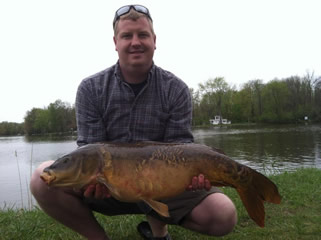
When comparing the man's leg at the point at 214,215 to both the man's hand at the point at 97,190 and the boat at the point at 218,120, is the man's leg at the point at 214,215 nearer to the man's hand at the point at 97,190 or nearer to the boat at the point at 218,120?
the man's hand at the point at 97,190

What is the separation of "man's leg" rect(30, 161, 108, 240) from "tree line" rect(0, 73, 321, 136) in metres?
50.3

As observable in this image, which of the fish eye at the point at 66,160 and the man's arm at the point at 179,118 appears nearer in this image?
the fish eye at the point at 66,160

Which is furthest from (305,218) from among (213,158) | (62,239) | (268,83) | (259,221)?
(268,83)

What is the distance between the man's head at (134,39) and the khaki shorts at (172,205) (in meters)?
1.15

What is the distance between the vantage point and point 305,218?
10.1 ft

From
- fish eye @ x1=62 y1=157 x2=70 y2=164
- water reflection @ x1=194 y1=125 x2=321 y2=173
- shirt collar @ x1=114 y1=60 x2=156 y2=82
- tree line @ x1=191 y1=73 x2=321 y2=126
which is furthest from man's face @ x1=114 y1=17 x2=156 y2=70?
tree line @ x1=191 y1=73 x2=321 y2=126

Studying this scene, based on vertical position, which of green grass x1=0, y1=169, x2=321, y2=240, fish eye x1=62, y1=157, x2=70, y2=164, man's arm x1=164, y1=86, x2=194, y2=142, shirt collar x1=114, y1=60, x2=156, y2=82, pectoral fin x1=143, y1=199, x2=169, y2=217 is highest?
shirt collar x1=114, y1=60, x2=156, y2=82

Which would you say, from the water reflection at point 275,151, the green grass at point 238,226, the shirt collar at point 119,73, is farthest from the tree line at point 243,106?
the shirt collar at point 119,73

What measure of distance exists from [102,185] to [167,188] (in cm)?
44

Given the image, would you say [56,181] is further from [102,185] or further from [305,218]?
[305,218]

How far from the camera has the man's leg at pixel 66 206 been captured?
87.0 inches

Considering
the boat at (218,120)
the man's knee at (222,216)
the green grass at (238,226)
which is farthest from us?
Answer: the boat at (218,120)

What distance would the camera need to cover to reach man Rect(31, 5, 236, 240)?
7.48 feet

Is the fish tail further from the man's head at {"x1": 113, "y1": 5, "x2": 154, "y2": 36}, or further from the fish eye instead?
the man's head at {"x1": 113, "y1": 5, "x2": 154, "y2": 36}
